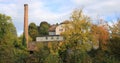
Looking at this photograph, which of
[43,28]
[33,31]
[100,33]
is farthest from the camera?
[43,28]

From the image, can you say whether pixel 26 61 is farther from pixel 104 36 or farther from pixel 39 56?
pixel 104 36

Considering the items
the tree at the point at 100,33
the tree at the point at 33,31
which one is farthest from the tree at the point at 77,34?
the tree at the point at 33,31

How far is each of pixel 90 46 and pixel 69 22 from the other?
17.3ft

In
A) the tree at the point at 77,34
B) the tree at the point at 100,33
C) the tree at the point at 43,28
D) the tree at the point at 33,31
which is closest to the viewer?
the tree at the point at 77,34

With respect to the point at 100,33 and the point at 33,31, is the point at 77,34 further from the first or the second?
the point at 33,31

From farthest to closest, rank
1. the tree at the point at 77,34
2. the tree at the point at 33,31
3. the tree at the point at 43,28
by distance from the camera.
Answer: the tree at the point at 43,28
the tree at the point at 33,31
the tree at the point at 77,34

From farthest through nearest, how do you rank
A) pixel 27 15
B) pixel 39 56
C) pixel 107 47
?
pixel 27 15
pixel 107 47
pixel 39 56

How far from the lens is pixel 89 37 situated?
188 ft

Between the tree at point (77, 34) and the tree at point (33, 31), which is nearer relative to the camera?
the tree at point (77, 34)

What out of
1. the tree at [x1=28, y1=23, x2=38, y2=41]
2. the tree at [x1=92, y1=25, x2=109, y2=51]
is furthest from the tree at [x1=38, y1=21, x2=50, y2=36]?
the tree at [x1=92, y1=25, x2=109, y2=51]

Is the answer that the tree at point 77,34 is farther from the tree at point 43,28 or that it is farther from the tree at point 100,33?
the tree at point 43,28

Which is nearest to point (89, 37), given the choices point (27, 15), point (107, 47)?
point (107, 47)

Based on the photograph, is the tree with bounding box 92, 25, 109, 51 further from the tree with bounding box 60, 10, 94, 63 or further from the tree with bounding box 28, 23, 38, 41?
the tree with bounding box 28, 23, 38, 41

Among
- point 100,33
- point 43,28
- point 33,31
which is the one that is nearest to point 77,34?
point 100,33
